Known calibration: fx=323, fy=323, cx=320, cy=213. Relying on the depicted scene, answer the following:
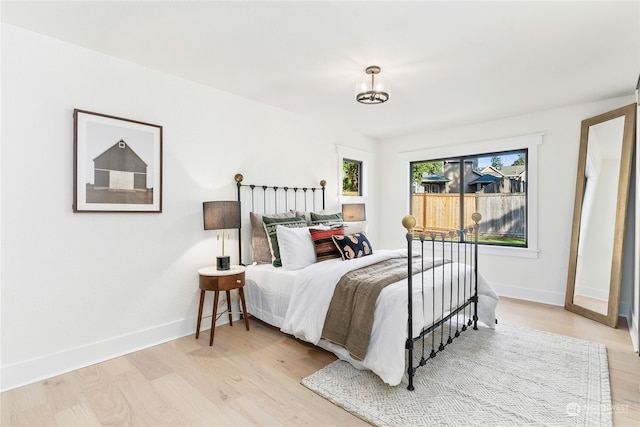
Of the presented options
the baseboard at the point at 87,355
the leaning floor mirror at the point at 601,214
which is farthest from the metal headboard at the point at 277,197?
the leaning floor mirror at the point at 601,214

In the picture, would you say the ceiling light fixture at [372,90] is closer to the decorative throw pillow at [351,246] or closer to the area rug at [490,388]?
the decorative throw pillow at [351,246]

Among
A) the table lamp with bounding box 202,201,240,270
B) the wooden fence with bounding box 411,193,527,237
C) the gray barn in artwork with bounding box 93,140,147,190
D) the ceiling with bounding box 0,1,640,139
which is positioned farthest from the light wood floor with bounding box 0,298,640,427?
the ceiling with bounding box 0,1,640,139

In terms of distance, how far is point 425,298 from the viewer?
2426mm

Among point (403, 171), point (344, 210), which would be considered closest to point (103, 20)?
point (344, 210)

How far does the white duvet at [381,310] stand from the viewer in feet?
6.86

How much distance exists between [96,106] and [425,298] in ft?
9.74

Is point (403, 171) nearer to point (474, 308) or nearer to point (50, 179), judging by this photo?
point (474, 308)

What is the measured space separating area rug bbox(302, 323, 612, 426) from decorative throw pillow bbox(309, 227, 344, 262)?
1031 mm

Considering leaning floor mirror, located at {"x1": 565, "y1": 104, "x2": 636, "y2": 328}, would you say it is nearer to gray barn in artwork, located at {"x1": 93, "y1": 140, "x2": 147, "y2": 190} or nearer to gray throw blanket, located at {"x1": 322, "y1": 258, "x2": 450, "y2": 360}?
gray throw blanket, located at {"x1": 322, "y1": 258, "x2": 450, "y2": 360}

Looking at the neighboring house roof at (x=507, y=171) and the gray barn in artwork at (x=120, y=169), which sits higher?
the neighboring house roof at (x=507, y=171)

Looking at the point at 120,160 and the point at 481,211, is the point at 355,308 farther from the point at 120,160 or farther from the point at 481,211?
the point at 481,211

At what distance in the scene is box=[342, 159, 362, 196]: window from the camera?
16.7ft

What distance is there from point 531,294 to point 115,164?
Result: 487 centimetres

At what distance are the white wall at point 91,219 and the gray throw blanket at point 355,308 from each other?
4.81 ft
